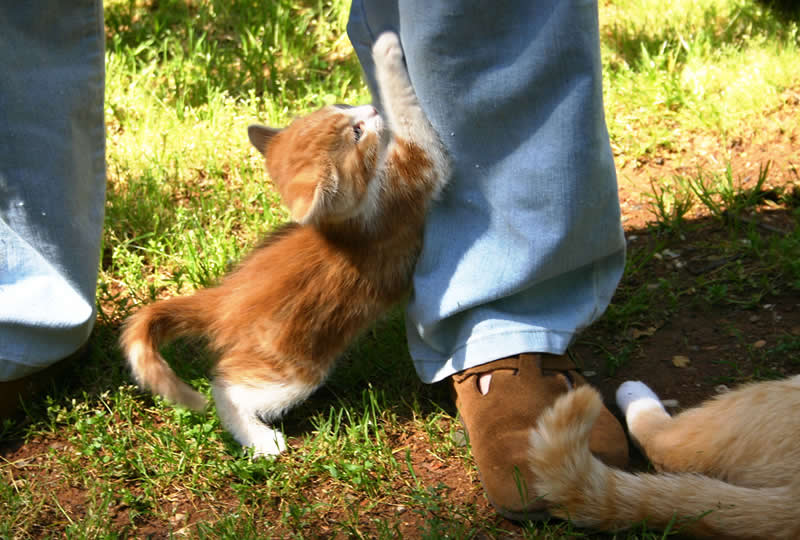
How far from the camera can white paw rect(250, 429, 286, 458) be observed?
6.81 feet

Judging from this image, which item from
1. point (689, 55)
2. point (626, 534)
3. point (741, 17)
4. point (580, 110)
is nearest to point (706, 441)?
point (626, 534)

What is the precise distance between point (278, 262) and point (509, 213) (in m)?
0.66

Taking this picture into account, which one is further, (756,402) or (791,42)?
(791,42)

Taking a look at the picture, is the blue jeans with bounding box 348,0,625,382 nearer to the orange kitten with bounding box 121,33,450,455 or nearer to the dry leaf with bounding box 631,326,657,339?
the orange kitten with bounding box 121,33,450,455

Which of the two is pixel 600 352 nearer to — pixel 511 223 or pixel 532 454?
pixel 511 223

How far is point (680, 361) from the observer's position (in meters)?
2.32

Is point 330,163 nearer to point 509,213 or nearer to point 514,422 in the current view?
point 509,213

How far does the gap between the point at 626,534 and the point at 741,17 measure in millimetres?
3347

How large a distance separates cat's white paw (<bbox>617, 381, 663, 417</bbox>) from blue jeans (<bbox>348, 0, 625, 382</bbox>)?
9.3 inches

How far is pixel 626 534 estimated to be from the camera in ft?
5.69

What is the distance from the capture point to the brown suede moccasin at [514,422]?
1833 millimetres

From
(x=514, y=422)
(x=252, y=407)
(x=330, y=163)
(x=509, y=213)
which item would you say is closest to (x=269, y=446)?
(x=252, y=407)

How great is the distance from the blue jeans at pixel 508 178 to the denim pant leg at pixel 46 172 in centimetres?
76

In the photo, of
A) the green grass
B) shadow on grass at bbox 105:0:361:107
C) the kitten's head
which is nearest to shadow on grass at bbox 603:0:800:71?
the green grass
